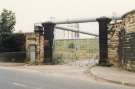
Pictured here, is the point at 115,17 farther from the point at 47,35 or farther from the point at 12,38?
the point at 12,38

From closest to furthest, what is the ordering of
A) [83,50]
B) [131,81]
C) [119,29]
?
[131,81], [119,29], [83,50]

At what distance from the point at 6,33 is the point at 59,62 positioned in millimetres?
9144

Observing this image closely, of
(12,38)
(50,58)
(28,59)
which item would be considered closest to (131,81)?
(50,58)

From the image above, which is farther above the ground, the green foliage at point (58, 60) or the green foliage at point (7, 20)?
the green foliage at point (7, 20)

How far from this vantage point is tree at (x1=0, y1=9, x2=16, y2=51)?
43.2 m

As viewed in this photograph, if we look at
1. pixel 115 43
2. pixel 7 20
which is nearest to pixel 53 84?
pixel 115 43

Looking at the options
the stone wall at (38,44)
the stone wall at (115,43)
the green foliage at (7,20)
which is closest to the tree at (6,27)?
the green foliage at (7,20)

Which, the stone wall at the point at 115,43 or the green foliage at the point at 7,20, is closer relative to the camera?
the stone wall at the point at 115,43

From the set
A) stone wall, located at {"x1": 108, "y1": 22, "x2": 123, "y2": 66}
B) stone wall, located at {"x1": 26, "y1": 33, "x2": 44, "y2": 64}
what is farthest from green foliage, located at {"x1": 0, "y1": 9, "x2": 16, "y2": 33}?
stone wall, located at {"x1": 108, "y1": 22, "x2": 123, "y2": 66}

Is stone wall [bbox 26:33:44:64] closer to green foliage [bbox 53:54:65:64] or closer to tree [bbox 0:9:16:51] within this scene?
green foliage [bbox 53:54:65:64]

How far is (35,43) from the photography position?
1459 inches

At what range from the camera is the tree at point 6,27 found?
43.2m

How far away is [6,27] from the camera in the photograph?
44281mm

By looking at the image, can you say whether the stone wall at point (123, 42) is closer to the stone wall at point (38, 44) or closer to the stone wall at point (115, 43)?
the stone wall at point (115, 43)
